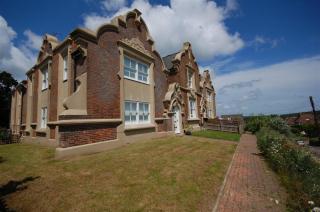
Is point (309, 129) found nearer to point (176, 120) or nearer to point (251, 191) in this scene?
point (176, 120)

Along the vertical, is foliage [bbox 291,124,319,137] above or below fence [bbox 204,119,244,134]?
below

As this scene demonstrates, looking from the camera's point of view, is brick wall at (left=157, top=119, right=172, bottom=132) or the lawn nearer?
the lawn

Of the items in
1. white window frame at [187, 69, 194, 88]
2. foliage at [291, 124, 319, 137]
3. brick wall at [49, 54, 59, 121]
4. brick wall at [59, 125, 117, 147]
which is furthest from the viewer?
foliage at [291, 124, 319, 137]

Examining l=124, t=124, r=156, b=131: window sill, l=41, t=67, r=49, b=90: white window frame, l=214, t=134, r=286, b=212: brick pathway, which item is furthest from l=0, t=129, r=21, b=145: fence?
l=214, t=134, r=286, b=212: brick pathway

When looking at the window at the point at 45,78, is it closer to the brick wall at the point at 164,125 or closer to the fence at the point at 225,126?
the brick wall at the point at 164,125

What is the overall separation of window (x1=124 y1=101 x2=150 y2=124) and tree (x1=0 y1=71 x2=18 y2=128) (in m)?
29.7

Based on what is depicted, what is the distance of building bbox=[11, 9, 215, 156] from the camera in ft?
32.8

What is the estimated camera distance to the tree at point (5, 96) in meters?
30.5

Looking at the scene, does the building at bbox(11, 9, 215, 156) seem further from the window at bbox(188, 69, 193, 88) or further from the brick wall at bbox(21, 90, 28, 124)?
the window at bbox(188, 69, 193, 88)

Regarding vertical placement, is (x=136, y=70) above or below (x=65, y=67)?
above

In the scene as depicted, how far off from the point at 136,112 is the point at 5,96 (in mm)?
33019

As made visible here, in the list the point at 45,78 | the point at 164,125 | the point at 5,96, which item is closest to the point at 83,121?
the point at 164,125

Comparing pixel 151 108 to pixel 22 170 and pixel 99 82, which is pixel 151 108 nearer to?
pixel 99 82

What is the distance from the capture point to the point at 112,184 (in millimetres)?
5391
